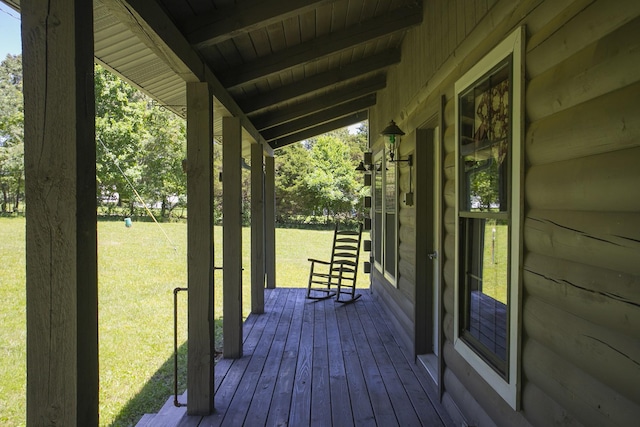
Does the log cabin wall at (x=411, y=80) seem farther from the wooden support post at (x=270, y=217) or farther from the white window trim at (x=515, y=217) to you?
the wooden support post at (x=270, y=217)

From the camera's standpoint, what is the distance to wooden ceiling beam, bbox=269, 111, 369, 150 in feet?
22.1

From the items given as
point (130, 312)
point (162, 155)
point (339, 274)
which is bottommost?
point (130, 312)

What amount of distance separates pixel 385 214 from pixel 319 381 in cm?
249

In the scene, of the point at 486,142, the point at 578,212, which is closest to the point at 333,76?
the point at 486,142

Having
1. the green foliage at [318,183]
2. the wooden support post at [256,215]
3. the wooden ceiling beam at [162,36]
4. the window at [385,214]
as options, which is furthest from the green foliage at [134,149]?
the wooden ceiling beam at [162,36]

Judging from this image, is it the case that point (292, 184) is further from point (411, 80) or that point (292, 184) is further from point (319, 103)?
point (411, 80)

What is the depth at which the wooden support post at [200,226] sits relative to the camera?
2.48 metres

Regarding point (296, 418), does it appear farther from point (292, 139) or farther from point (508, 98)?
point (292, 139)

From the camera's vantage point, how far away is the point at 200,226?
2492 millimetres

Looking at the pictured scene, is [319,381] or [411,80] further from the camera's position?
[411,80]

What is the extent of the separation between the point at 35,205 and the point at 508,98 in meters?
1.72

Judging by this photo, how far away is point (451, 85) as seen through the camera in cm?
256

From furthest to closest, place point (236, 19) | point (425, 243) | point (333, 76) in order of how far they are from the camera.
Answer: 1. point (333, 76)
2. point (425, 243)
3. point (236, 19)

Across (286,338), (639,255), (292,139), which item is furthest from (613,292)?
(292,139)
